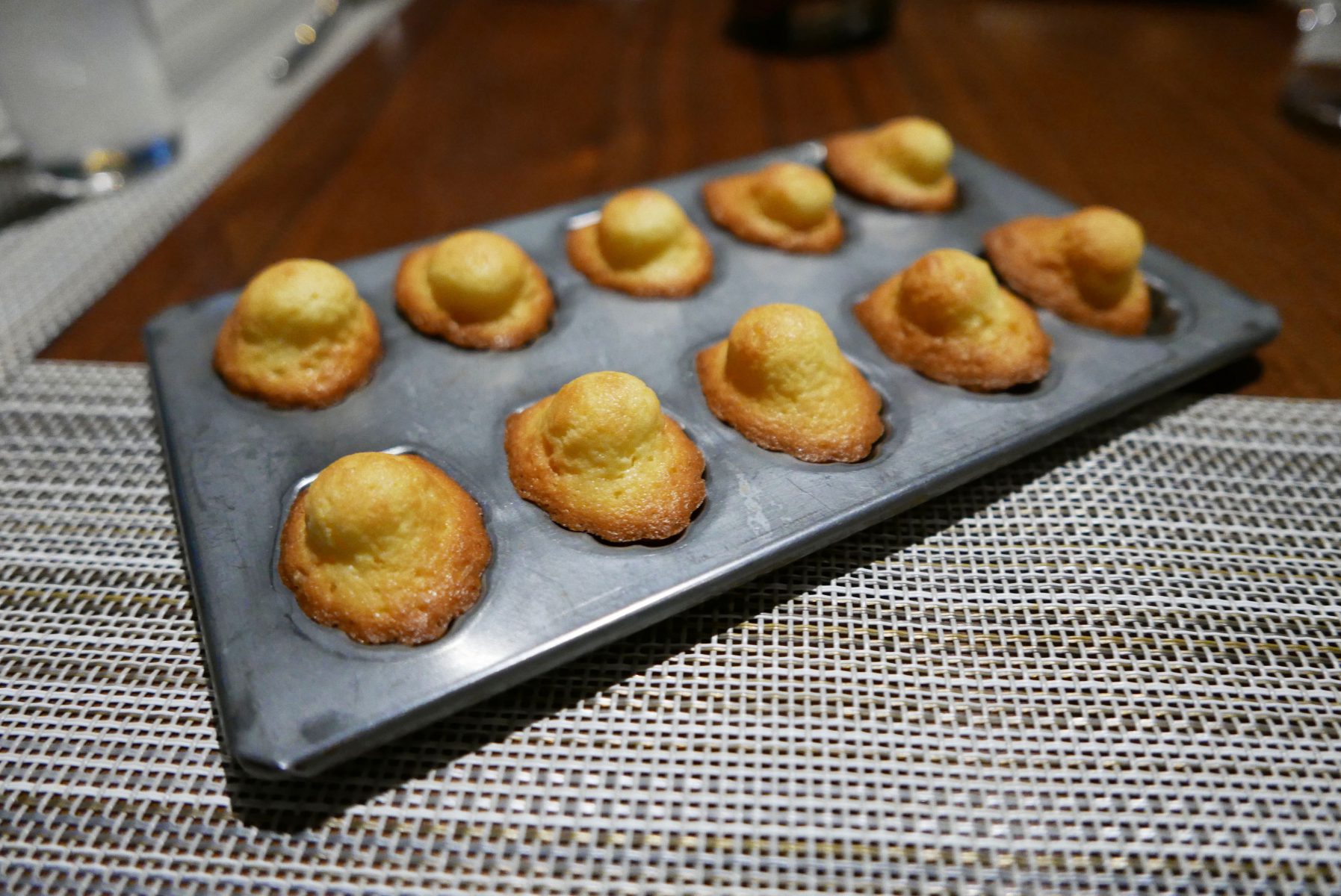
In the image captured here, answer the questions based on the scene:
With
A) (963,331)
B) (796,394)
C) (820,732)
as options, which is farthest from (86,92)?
(820,732)

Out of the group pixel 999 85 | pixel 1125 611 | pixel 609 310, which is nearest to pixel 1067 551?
pixel 1125 611

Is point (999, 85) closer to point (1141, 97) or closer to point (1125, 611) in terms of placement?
point (1141, 97)

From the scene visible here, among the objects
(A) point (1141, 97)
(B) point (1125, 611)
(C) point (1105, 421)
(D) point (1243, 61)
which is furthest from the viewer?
(D) point (1243, 61)

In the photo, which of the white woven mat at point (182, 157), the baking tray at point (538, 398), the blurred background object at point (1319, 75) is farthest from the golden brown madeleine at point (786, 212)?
the blurred background object at point (1319, 75)

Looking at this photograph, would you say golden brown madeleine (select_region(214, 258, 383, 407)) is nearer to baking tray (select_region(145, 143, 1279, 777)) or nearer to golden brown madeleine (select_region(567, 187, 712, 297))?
baking tray (select_region(145, 143, 1279, 777))

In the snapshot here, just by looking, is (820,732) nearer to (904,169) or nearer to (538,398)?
(538,398)
